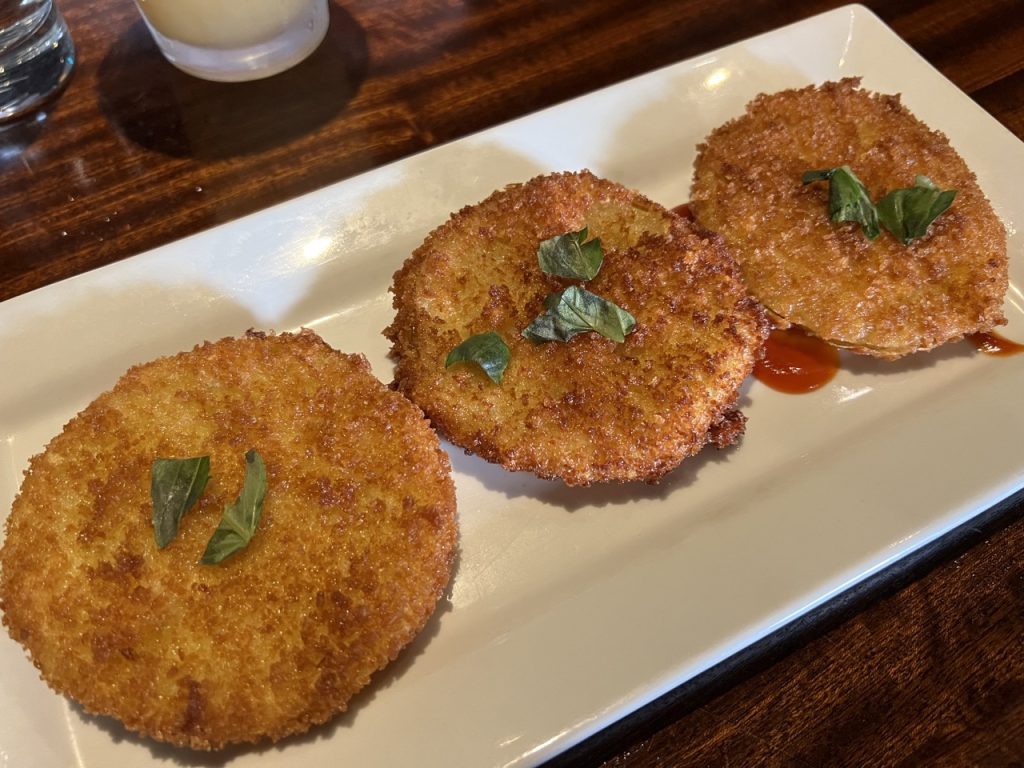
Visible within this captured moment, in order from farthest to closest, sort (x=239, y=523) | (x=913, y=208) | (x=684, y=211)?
(x=684, y=211) < (x=913, y=208) < (x=239, y=523)

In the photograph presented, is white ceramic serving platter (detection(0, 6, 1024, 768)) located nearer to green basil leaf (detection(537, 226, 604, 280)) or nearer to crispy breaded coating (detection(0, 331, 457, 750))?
crispy breaded coating (detection(0, 331, 457, 750))

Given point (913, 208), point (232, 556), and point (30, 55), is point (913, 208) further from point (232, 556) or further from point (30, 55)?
point (30, 55)

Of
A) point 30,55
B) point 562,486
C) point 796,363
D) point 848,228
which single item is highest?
point 30,55

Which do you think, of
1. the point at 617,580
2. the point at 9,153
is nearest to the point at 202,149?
the point at 9,153

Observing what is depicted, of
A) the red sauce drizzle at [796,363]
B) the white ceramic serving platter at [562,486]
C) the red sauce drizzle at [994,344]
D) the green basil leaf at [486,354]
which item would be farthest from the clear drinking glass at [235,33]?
the red sauce drizzle at [994,344]

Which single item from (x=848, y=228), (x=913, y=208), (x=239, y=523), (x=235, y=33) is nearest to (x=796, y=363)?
(x=848, y=228)

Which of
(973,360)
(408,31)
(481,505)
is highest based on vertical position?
(408,31)

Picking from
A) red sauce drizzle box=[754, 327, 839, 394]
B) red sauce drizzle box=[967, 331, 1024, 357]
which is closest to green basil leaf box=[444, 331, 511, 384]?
red sauce drizzle box=[754, 327, 839, 394]

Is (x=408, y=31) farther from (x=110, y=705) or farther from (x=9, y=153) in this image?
(x=110, y=705)
